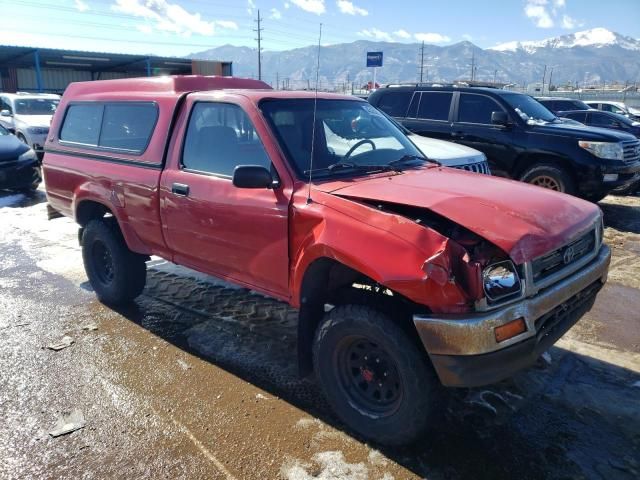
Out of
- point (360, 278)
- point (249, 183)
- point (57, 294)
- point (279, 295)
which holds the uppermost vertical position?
point (249, 183)

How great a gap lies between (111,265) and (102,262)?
0.20m

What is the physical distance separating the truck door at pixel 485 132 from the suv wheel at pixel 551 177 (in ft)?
1.17

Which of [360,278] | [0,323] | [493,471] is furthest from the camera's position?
[0,323]

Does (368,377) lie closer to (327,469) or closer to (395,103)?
(327,469)

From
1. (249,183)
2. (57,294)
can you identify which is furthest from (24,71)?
(249,183)

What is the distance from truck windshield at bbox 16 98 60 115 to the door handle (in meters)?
13.6

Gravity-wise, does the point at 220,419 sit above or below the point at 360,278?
below

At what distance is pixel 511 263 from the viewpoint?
250 cm

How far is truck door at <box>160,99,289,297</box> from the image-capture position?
327 centimetres

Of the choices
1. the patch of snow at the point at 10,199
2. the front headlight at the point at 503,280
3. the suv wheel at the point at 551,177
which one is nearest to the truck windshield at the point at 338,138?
the front headlight at the point at 503,280

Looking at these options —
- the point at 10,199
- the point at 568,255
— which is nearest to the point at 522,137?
the point at 568,255

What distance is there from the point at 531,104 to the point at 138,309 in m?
7.20

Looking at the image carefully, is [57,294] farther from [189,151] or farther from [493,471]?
[493,471]

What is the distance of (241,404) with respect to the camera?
130 inches
